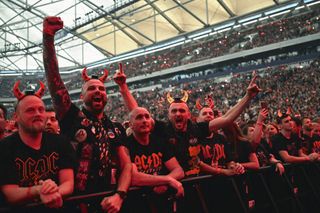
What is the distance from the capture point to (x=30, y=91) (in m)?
2.55

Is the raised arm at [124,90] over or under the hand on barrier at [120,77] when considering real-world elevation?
under

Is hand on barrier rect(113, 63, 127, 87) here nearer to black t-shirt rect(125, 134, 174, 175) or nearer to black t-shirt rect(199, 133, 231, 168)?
black t-shirt rect(125, 134, 174, 175)

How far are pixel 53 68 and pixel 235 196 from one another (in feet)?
7.00

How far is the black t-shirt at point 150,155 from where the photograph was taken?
3.13m

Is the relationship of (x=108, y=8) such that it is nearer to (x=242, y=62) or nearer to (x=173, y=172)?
(x=242, y=62)

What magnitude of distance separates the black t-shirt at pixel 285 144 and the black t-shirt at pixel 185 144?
71.5 inches

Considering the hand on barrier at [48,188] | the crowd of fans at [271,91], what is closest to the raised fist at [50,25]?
the hand on barrier at [48,188]

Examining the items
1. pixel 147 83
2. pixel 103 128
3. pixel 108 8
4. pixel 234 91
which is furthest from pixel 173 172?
pixel 147 83

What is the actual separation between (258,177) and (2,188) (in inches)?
107

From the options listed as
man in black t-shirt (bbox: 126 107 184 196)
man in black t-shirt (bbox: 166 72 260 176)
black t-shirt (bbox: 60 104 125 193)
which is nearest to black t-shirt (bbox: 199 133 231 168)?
man in black t-shirt (bbox: 166 72 260 176)

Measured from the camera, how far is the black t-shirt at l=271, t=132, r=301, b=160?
16.6 feet

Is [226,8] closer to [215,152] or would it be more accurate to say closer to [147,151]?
[215,152]

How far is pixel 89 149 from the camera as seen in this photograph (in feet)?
8.82

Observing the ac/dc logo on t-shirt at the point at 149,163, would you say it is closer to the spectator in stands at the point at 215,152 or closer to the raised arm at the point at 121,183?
the raised arm at the point at 121,183
